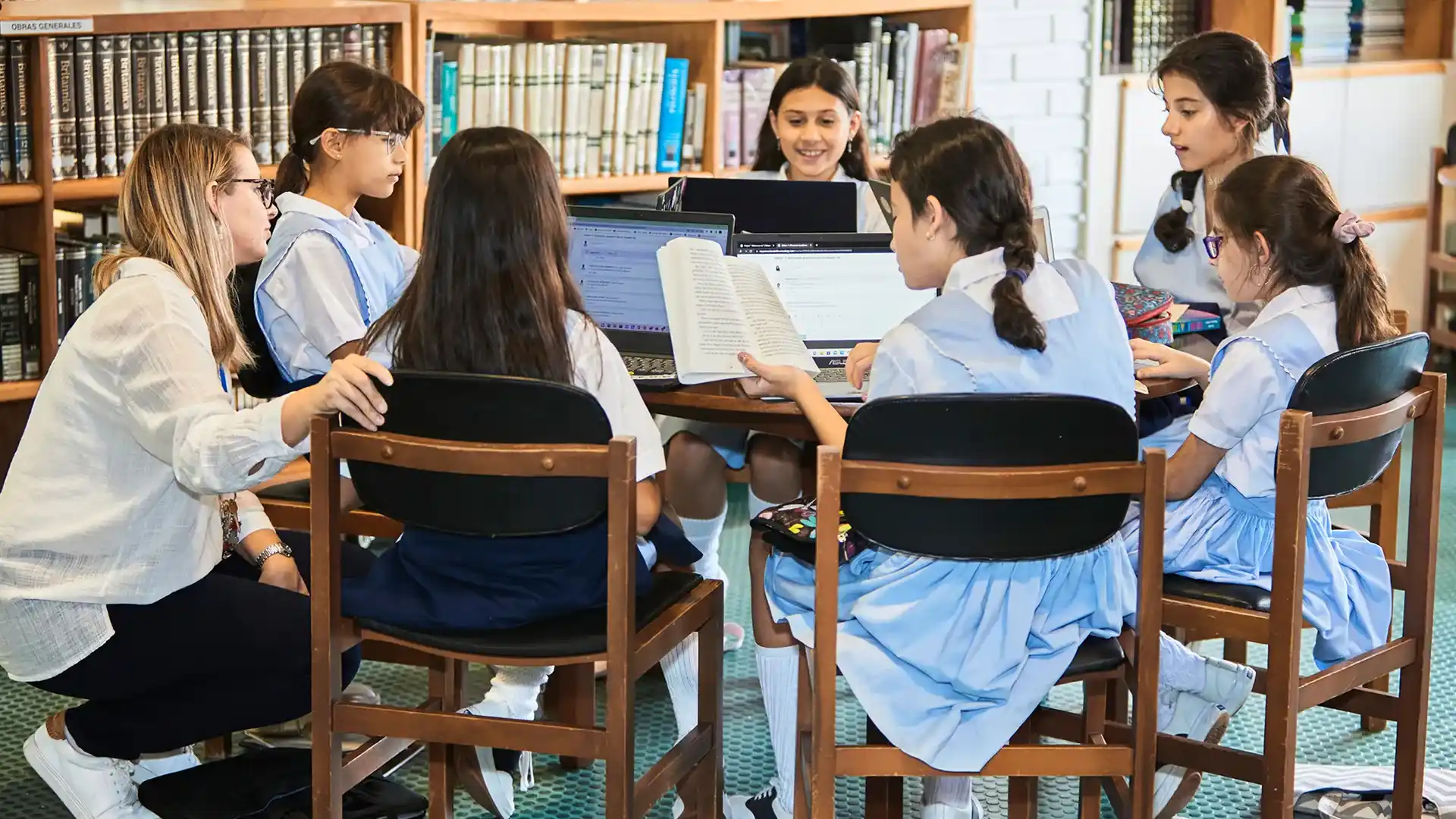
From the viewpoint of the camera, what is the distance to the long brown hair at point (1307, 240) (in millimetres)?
Result: 2127

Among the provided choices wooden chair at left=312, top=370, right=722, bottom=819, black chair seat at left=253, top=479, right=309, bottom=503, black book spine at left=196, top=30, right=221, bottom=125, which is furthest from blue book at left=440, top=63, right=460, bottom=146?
wooden chair at left=312, top=370, right=722, bottom=819

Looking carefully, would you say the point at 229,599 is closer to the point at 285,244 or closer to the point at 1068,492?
the point at 285,244

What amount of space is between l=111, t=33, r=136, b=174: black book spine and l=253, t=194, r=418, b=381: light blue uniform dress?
669mm

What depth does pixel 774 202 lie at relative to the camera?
2805 mm

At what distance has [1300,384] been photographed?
6.17 ft

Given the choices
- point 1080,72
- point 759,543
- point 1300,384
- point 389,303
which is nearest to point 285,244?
point 389,303

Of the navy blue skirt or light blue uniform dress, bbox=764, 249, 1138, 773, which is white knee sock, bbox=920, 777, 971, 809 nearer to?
light blue uniform dress, bbox=764, 249, 1138, 773

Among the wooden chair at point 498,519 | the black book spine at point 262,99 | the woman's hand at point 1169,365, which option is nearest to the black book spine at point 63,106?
the black book spine at point 262,99

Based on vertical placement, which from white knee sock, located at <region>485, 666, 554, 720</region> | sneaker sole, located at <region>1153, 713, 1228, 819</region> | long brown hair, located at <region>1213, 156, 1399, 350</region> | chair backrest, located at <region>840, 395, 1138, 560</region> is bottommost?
sneaker sole, located at <region>1153, 713, 1228, 819</region>

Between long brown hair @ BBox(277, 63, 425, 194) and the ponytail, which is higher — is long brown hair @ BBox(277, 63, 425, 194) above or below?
above

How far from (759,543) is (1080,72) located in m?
2.59

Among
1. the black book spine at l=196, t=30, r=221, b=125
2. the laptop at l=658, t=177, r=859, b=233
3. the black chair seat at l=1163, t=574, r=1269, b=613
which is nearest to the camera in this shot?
the black chair seat at l=1163, t=574, r=1269, b=613

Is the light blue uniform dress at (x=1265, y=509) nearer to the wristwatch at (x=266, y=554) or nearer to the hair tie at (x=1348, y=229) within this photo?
the hair tie at (x=1348, y=229)

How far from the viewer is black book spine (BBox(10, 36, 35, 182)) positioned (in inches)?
118
